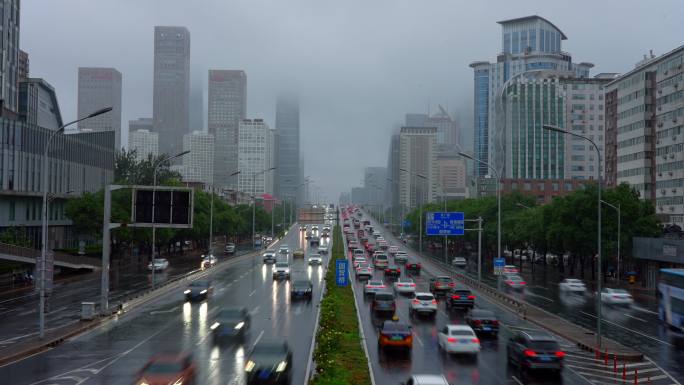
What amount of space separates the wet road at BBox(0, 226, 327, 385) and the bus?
64.3 feet

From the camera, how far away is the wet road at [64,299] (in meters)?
36.3

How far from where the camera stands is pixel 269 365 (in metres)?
21.2

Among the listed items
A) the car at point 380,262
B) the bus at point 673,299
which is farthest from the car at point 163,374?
the car at point 380,262

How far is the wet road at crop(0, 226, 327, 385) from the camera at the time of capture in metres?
24.0

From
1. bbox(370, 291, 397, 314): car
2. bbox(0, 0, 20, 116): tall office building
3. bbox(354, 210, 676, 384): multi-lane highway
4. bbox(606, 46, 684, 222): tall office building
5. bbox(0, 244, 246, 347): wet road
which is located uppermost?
bbox(0, 0, 20, 116): tall office building

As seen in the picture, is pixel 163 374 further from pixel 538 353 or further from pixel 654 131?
pixel 654 131

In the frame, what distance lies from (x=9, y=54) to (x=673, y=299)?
106 metres

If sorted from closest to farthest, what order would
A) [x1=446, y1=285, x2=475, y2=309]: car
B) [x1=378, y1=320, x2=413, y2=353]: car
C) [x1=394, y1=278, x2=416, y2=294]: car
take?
[x1=378, y1=320, x2=413, y2=353]: car < [x1=446, y1=285, x2=475, y2=309]: car < [x1=394, y1=278, x2=416, y2=294]: car

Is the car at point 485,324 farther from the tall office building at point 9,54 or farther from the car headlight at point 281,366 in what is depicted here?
the tall office building at point 9,54

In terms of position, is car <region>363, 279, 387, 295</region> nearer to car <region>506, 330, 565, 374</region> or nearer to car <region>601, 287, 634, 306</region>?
car <region>601, 287, 634, 306</region>

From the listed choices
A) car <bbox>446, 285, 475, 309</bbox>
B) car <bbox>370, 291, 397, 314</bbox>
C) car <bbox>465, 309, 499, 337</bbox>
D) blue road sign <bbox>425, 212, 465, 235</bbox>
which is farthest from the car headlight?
blue road sign <bbox>425, 212, 465, 235</bbox>

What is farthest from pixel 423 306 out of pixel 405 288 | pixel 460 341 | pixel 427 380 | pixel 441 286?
pixel 427 380

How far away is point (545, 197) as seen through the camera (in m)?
152

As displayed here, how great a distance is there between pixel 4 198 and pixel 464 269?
5705 centimetres
